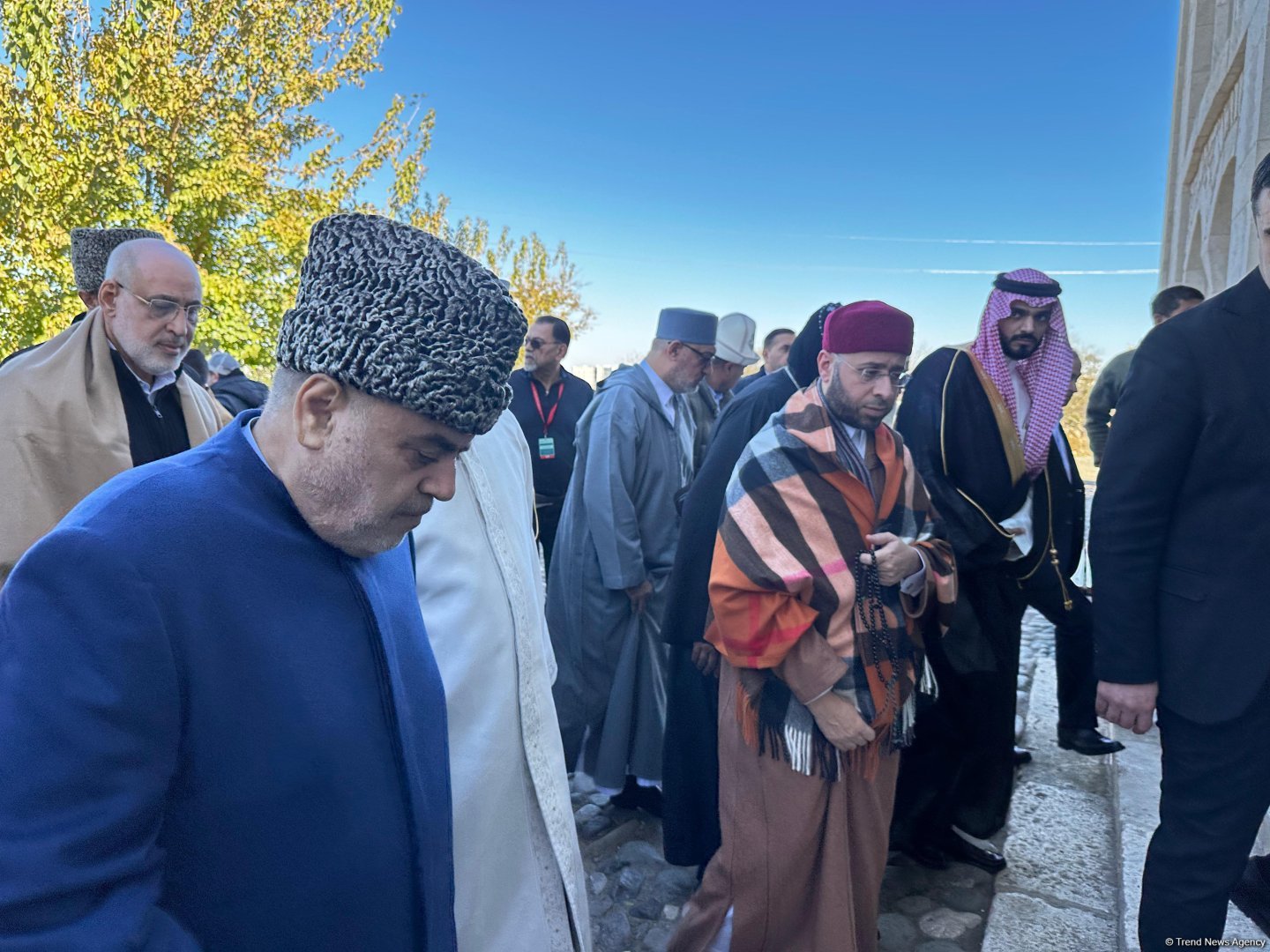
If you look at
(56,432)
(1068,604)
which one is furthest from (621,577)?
(56,432)

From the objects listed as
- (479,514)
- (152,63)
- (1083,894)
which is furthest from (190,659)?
(152,63)

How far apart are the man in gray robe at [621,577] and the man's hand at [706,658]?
2.90 ft

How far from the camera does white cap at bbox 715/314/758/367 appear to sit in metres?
5.35

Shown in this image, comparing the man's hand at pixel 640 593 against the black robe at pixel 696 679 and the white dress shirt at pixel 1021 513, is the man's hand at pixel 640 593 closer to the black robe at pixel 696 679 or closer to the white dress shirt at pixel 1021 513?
the black robe at pixel 696 679

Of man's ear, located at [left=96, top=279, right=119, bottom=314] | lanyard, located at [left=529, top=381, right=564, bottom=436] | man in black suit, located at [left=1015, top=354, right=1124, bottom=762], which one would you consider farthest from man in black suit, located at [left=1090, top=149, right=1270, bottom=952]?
lanyard, located at [left=529, top=381, right=564, bottom=436]

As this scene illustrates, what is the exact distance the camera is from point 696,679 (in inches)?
116

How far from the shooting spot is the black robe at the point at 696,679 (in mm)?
2836

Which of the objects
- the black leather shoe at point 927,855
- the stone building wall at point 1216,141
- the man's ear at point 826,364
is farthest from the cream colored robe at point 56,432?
the stone building wall at point 1216,141

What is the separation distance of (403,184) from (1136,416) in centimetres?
1487

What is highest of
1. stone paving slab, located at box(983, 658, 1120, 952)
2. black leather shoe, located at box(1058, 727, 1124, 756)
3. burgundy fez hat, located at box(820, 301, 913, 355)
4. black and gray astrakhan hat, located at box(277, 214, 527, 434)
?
burgundy fez hat, located at box(820, 301, 913, 355)

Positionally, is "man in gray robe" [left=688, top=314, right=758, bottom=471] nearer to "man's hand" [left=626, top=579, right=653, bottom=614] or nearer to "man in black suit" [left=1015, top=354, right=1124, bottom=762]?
"man's hand" [left=626, top=579, right=653, bottom=614]

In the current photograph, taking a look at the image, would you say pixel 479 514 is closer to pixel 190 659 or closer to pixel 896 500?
pixel 190 659

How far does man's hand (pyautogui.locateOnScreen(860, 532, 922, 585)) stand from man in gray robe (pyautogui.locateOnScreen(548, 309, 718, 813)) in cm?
146

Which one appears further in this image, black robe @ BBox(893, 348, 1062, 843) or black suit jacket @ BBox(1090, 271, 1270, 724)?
black robe @ BBox(893, 348, 1062, 843)
